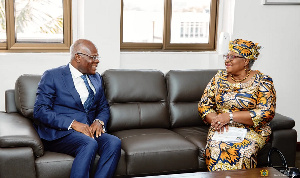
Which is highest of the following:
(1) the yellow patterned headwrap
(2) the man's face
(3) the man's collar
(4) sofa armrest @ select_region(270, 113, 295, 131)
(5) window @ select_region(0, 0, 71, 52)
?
(5) window @ select_region(0, 0, 71, 52)

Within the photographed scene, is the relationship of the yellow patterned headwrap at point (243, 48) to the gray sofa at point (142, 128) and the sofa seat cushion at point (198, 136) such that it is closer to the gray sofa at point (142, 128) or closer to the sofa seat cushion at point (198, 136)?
the gray sofa at point (142, 128)

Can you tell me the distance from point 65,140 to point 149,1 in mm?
2019

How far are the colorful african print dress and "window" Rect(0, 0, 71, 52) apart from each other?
168 centimetres

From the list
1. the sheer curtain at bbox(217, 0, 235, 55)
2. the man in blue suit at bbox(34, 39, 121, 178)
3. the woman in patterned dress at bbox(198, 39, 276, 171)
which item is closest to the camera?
the man in blue suit at bbox(34, 39, 121, 178)

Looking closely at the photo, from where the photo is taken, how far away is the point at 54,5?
380 centimetres

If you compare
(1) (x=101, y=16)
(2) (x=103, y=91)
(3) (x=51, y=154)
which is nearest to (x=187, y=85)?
(2) (x=103, y=91)

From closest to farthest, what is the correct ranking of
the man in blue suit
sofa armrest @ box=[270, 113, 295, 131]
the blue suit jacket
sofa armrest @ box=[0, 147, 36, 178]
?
sofa armrest @ box=[0, 147, 36, 178] < the man in blue suit < the blue suit jacket < sofa armrest @ box=[270, 113, 295, 131]

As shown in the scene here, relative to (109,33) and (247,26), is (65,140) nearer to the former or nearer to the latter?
(109,33)

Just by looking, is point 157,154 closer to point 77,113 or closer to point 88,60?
point 77,113

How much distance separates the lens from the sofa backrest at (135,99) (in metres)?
3.25

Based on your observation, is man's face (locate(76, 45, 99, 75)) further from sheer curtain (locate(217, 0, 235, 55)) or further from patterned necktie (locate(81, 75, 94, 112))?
sheer curtain (locate(217, 0, 235, 55))

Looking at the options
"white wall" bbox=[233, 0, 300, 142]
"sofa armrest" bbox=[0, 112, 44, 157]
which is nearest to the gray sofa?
"sofa armrest" bbox=[0, 112, 44, 157]

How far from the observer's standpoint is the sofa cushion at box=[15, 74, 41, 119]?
3.02 metres

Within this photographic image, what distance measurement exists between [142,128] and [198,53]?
52.4 inches
